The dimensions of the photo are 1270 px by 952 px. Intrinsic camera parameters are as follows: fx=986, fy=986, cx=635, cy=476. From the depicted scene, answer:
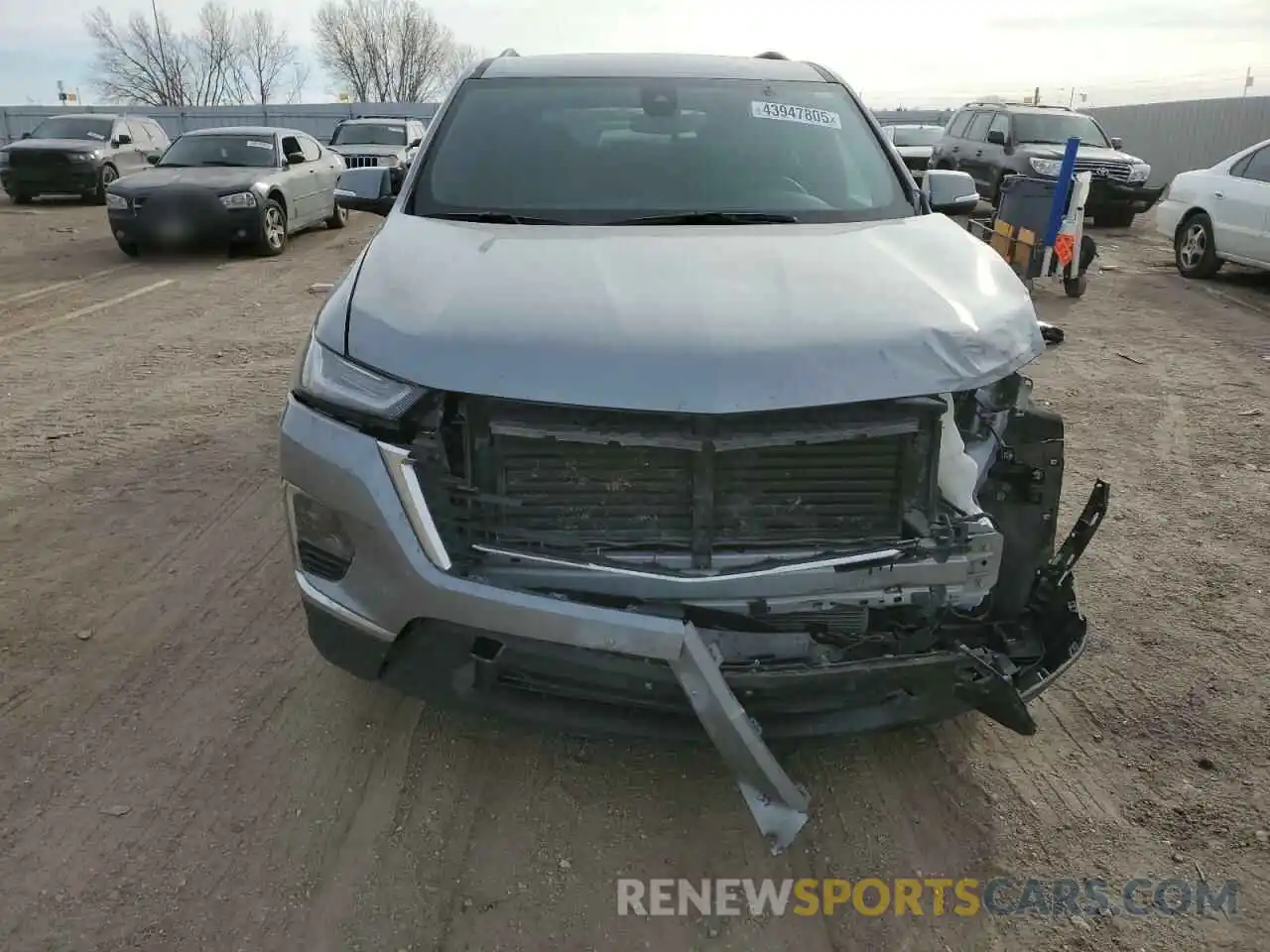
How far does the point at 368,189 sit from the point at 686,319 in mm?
2402

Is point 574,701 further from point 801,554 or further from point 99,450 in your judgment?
point 99,450

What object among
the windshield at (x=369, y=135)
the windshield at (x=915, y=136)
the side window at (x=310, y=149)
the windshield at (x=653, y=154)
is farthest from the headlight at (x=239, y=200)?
the windshield at (x=915, y=136)

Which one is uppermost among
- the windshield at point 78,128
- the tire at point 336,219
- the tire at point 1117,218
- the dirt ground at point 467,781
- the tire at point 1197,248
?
the windshield at point 78,128

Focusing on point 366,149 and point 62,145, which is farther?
point 62,145

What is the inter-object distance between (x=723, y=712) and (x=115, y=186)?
38.0 feet

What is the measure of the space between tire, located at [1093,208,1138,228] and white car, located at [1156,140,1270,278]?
4.51 m

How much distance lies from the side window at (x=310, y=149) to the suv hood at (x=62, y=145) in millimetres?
6179

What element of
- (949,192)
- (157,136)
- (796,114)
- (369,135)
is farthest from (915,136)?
(796,114)

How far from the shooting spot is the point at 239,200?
1123cm

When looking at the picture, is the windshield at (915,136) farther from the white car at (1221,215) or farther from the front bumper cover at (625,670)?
the front bumper cover at (625,670)

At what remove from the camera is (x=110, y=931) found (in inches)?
87.8

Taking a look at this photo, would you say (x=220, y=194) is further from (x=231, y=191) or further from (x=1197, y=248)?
(x=1197, y=248)

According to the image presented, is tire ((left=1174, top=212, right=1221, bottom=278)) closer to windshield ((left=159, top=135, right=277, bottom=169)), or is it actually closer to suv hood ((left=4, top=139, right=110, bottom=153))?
windshield ((left=159, top=135, right=277, bottom=169))
